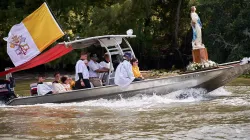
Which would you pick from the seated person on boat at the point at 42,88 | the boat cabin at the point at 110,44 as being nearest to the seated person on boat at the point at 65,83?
the seated person on boat at the point at 42,88

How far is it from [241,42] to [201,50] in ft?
43.0

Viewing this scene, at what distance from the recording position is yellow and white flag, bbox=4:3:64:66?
1474 cm

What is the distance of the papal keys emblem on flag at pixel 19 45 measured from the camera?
581 inches

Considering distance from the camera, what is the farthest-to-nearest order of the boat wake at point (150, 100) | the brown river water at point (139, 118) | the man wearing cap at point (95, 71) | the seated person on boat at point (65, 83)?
the man wearing cap at point (95, 71) → the seated person on boat at point (65, 83) → the boat wake at point (150, 100) → the brown river water at point (139, 118)

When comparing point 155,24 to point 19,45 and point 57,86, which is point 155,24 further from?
point 57,86

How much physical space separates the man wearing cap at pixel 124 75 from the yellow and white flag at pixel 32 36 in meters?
2.01

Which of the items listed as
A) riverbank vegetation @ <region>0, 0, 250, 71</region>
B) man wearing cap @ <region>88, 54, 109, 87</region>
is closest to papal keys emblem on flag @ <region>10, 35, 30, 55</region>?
man wearing cap @ <region>88, 54, 109, 87</region>

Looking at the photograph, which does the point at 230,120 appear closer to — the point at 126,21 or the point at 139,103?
the point at 139,103

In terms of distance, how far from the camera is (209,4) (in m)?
29.2

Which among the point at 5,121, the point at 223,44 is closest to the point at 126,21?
the point at 223,44

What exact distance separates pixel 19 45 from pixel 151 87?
13.2 feet

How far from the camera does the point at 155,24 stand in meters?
35.2

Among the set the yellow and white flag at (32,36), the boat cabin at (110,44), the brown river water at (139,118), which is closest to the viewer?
the brown river water at (139,118)

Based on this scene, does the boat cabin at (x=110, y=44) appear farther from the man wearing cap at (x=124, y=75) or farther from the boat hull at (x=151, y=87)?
the boat hull at (x=151, y=87)
